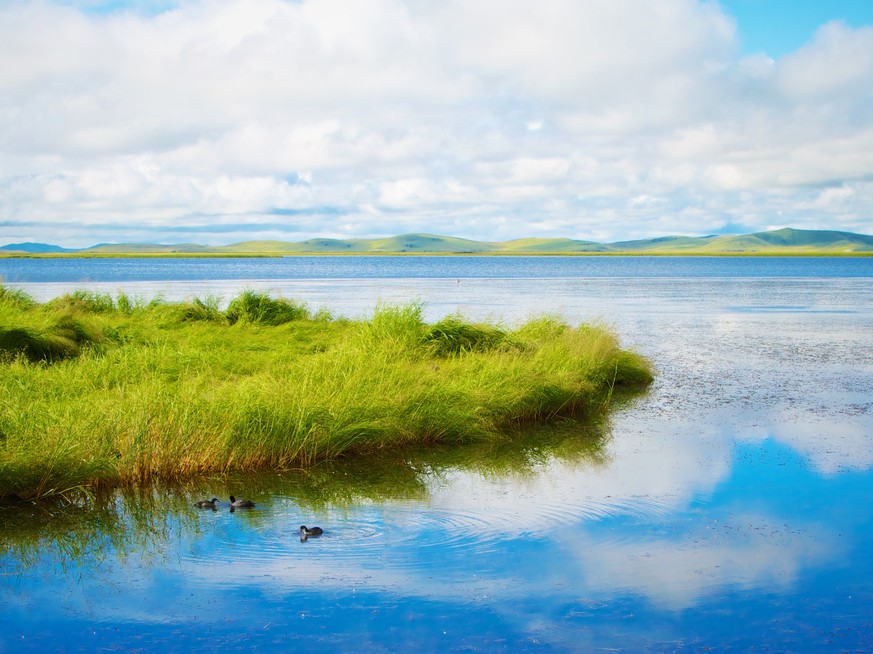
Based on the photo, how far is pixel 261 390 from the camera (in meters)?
13.3

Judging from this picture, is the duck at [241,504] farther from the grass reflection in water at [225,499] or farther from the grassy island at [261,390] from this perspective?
the grassy island at [261,390]

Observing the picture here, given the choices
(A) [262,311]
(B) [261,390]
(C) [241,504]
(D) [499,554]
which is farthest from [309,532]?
(A) [262,311]

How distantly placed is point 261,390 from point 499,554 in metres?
5.64

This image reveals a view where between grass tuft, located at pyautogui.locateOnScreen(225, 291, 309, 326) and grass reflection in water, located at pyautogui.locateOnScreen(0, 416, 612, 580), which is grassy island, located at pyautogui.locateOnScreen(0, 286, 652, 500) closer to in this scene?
grass reflection in water, located at pyautogui.locateOnScreen(0, 416, 612, 580)

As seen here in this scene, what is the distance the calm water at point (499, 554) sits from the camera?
721 centimetres

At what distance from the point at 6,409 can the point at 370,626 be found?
271 inches

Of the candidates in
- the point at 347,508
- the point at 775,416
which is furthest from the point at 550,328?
the point at 347,508

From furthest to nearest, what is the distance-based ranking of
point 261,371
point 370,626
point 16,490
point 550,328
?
1. point 550,328
2. point 261,371
3. point 16,490
4. point 370,626

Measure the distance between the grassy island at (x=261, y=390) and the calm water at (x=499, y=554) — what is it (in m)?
0.54

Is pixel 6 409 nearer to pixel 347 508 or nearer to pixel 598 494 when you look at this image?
pixel 347 508

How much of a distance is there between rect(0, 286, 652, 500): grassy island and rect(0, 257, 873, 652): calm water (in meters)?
0.54

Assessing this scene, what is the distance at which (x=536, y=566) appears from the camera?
28.2ft

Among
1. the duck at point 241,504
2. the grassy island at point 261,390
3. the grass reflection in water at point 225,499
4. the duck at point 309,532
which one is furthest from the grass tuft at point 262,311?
the duck at point 309,532

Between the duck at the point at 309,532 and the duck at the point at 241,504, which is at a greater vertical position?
the duck at the point at 241,504
